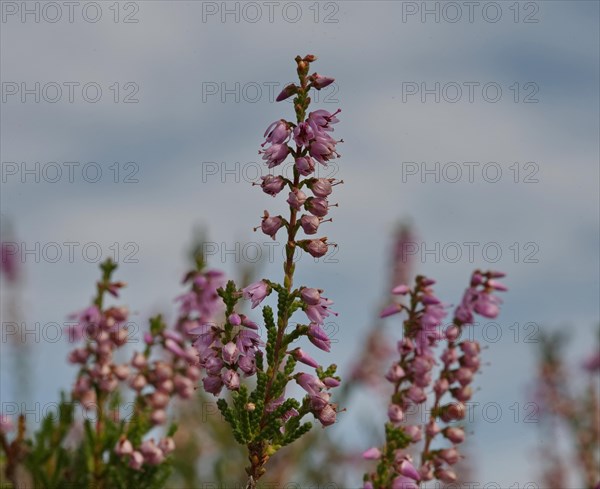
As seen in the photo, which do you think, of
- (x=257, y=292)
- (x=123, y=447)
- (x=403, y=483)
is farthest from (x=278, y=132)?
(x=123, y=447)

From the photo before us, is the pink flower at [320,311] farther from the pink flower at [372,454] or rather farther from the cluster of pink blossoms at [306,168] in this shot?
the pink flower at [372,454]

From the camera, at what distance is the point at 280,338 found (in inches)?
148

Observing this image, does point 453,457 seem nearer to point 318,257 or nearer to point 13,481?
point 318,257

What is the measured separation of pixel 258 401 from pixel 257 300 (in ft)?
1.44

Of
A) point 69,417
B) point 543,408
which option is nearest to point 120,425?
point 69,417

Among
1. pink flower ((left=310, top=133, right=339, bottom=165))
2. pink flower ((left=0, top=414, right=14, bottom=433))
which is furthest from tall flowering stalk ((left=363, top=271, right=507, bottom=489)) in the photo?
pink flower ((left=0, top=414, right=14, bottom=433))

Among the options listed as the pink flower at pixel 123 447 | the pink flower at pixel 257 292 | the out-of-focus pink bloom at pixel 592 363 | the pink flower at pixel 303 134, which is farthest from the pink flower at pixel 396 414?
the out-of-focus pink bloom at pixel 592 363

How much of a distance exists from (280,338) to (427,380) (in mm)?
1075

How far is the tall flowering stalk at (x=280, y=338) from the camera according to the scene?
3766 millimetres

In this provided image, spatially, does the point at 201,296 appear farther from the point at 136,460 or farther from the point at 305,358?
the point at 305,358

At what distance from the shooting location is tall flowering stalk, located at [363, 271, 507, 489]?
428cm

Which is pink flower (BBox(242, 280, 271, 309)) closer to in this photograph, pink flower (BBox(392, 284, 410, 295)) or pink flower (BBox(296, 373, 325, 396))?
pink flower (BBox(296, 373, 325, 396))

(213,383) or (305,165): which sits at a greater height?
(305,165)

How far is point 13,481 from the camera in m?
4.75
